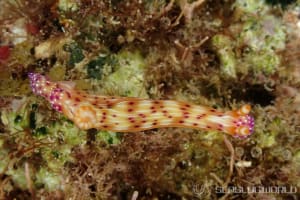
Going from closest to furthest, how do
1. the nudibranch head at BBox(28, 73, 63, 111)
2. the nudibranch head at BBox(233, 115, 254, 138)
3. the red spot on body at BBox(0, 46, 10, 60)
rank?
the nudibranch head at BBox(233, 115, 254, 138) < the nudibranch head at BBox(28, 73, 63, 111) < the red spot on body at BBox(0, 46, 10, 60)

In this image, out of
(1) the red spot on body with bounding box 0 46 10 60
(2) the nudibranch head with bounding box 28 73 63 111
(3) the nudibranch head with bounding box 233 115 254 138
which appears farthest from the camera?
(1) the red spot on body with bounding box 0 46 10 60

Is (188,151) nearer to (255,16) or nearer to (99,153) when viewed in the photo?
(99,153)

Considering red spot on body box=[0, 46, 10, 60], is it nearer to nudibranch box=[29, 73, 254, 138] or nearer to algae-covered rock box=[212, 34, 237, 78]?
nudibranch box=[29, 73, 254, 138]

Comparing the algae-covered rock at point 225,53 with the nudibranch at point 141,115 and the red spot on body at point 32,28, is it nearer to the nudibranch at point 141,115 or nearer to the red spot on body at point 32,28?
the nudibranch at point 141,115

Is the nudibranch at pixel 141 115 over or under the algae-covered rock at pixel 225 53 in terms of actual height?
under

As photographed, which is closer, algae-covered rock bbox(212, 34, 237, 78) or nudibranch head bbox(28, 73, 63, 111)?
nudibranch head bbox(28, 73, 63, 111)

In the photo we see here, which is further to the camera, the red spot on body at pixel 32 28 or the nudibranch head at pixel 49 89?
the red spot on body at pixel 32 28

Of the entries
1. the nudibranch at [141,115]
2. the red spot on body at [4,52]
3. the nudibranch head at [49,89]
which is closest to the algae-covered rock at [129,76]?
the nudibranch at [141,115]

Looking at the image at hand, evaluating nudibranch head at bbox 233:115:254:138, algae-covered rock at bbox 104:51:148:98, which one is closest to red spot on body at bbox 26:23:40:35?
algae-covered rock at bbox 104:51:148:98

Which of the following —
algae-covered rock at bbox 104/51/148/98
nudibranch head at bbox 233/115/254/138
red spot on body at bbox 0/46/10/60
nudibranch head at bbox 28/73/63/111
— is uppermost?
red spot on body at bbox 0/46/10/60

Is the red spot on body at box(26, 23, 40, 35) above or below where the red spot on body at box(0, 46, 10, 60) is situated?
above

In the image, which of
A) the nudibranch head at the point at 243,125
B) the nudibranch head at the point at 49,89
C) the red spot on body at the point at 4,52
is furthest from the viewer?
the red spot on body at the point at 4,52
